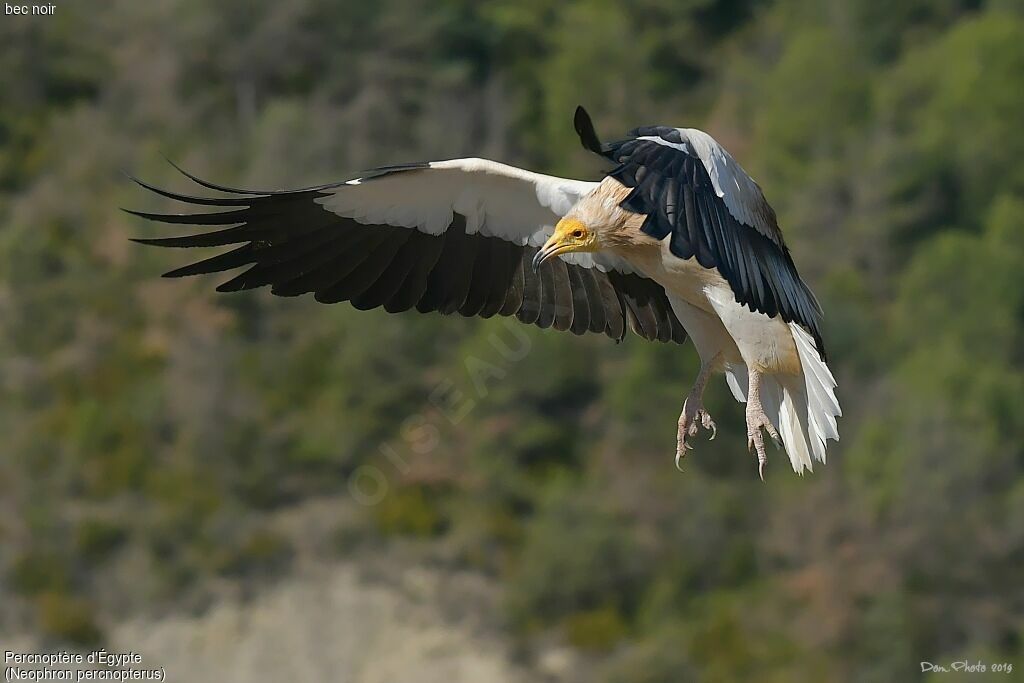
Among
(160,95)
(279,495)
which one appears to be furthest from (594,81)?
(279,495)

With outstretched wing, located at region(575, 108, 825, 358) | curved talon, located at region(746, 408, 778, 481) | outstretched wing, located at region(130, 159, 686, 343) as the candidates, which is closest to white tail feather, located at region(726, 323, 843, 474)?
curved talon, located at region(746, 408, 778, 481)

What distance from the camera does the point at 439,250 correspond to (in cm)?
1133

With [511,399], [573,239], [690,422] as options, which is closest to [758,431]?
[690,422]

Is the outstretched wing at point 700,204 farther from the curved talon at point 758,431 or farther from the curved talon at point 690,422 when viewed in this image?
the curved talon at point 690,422

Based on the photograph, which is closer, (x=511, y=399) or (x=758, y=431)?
(x=758, y=431)

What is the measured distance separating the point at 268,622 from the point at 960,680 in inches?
453

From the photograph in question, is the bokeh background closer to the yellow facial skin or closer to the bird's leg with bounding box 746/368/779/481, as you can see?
the bird's leg with bounding box 746/368/779/481

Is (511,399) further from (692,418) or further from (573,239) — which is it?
(573,239)

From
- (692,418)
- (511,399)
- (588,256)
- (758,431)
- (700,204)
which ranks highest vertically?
(511,399)

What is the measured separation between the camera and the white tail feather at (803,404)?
10281 mm

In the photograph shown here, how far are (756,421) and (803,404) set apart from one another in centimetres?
57

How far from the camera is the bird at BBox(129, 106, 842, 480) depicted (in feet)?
30.3

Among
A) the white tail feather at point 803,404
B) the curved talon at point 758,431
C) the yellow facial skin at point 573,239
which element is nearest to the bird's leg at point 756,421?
the curved talon at point 758,431

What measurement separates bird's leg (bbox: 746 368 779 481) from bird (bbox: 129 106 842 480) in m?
0.01
